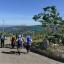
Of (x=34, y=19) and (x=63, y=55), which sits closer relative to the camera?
(x=63, y=55)

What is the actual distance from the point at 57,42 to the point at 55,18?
586cm

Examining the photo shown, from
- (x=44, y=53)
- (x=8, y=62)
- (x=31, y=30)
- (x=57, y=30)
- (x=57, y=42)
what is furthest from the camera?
(x=31, y=30)

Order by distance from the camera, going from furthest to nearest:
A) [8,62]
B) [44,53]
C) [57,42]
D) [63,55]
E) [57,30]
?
1. [57,30]
2. [57,42]
3. [44,53]
4. [63,55]
5. [8,62]

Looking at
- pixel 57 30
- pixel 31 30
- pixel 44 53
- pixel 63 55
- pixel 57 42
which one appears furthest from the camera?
pixel 31 30

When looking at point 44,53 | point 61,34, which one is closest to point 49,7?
point 61,34

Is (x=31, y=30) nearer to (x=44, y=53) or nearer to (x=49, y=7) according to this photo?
(x=49, y=7)

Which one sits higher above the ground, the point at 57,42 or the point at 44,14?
the point at 44,14

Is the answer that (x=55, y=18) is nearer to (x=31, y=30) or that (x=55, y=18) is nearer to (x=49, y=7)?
(x=49, y=7)

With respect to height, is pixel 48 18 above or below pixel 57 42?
above

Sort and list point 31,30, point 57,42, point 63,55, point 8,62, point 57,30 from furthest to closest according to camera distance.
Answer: point 31,30
point 57,30
point 57,42
point 63,55
point 8,62

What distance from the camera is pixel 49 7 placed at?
3466 cm

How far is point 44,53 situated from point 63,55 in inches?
110

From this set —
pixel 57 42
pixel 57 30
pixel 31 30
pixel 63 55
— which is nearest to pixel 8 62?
pixel 63 55

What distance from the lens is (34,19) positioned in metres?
35.3
